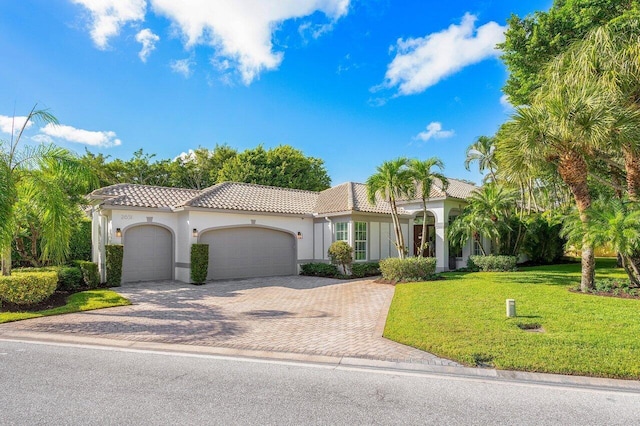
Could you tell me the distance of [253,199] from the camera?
1908 centimetres

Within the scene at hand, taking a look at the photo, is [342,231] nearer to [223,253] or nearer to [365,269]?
[365,269]

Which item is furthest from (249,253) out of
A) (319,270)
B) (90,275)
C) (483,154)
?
(483,154)

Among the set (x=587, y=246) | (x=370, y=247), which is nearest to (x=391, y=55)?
(x=370, y=247)

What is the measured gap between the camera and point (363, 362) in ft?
19.1

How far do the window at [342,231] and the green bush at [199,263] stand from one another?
6.83 metres

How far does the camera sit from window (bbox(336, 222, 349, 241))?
18336mm

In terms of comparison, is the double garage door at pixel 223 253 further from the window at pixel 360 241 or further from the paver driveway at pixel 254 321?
the window at pixel 360 241

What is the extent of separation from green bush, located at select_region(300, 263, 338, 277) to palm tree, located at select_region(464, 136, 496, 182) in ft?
43.3

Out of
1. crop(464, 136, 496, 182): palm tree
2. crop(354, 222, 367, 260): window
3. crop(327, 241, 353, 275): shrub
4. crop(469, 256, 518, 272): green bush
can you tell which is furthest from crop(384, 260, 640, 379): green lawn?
crop(464, 136, 496, 182): palm tree

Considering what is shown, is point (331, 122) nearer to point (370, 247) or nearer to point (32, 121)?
point (370, 247)

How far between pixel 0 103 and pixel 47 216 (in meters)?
3.46

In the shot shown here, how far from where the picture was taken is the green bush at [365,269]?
17672 millimetres

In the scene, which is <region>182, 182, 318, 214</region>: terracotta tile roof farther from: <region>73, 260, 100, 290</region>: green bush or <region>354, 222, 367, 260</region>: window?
<region>73, 260, 100, 290</region>: green bush

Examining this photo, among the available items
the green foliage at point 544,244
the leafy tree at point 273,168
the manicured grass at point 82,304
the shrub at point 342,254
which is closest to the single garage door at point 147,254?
the manicured grass at point 82,304
